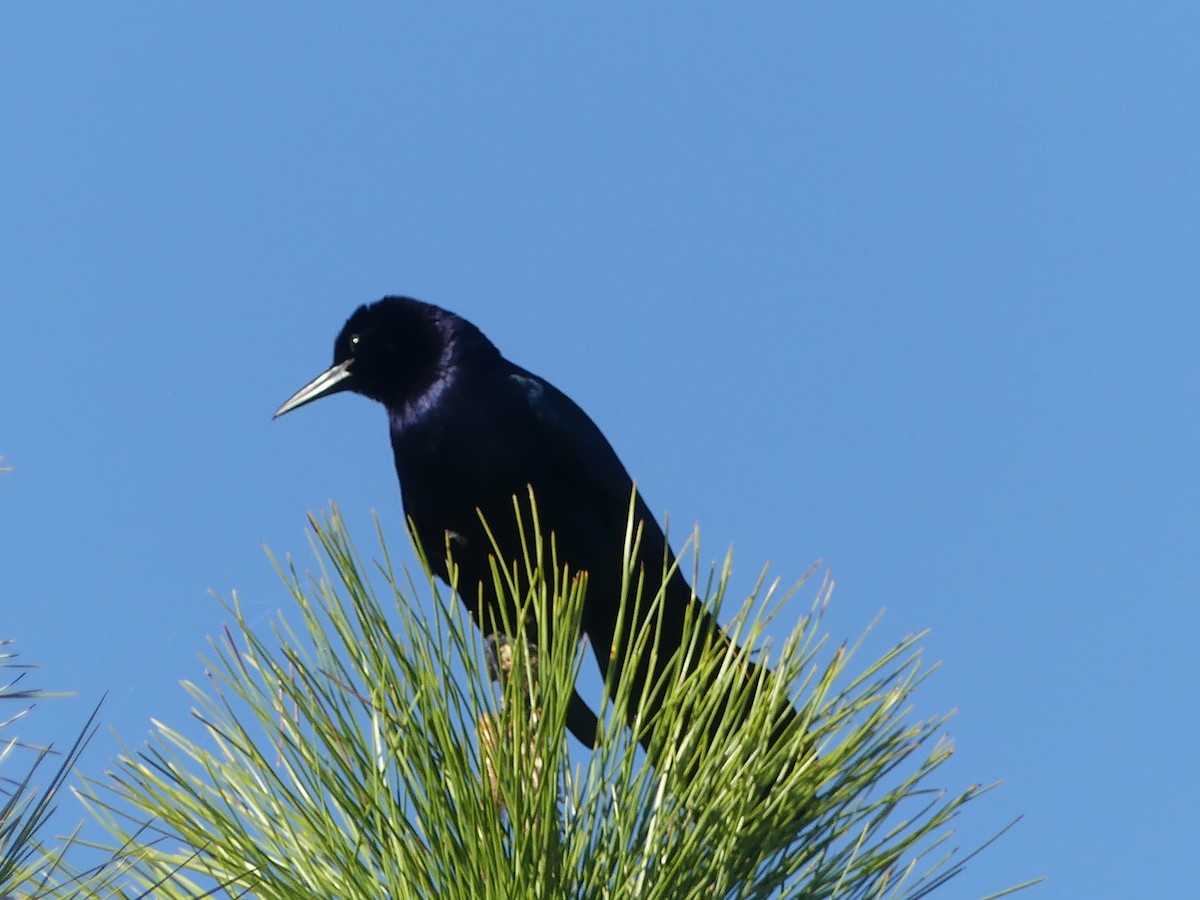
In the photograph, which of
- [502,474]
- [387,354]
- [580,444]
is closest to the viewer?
[502,474]

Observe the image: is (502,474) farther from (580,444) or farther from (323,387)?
(323,387)

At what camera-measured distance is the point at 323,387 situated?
4680 millimetres

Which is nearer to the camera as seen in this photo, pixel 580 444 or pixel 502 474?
pixel 502 474

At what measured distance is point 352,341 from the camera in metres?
4.64

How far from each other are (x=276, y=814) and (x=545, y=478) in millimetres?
2023

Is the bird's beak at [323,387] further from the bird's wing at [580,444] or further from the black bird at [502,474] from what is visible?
the bird's wing at [580,444]

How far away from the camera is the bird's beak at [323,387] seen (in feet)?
15.2

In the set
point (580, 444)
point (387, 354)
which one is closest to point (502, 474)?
point (580, 444)

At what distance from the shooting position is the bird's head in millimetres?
4301

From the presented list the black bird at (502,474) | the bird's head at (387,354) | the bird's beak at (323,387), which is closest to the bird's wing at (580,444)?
the black bird at (502,474)

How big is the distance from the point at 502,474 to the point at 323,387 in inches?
39.9

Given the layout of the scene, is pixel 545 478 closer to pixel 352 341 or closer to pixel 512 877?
pixel 352 341

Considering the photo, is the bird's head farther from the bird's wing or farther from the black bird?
the bird's wing

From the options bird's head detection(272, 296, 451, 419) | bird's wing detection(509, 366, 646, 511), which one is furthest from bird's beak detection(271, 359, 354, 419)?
bird's wing detection(509, 366, 646, 511)
